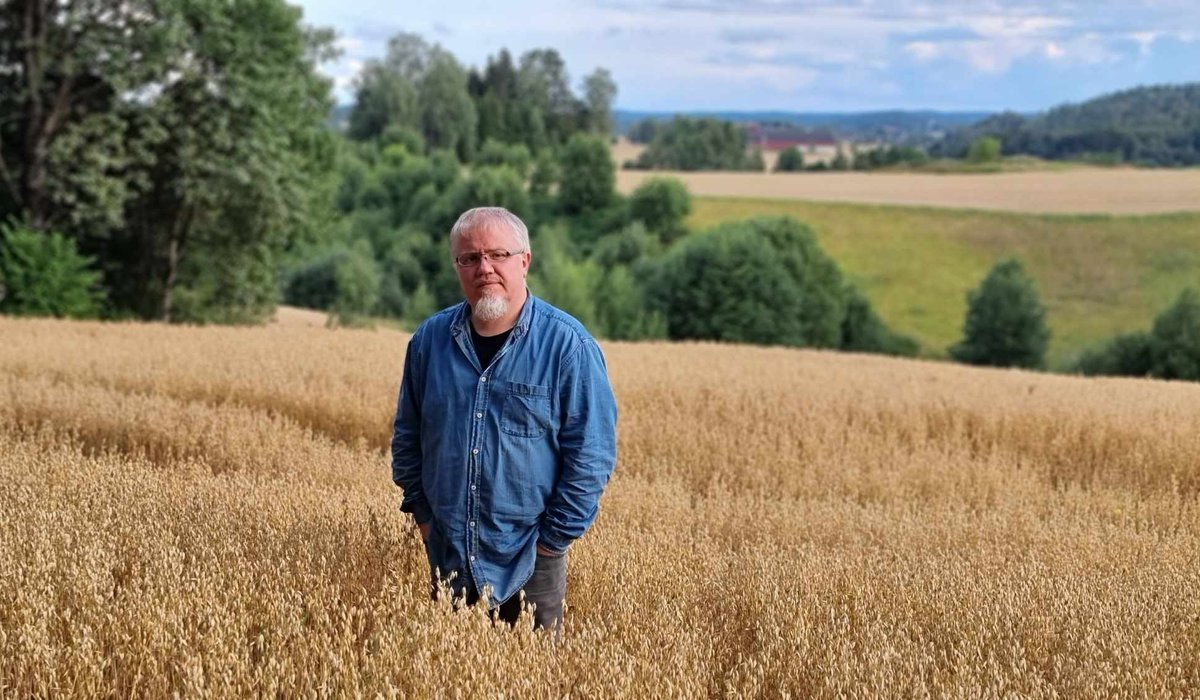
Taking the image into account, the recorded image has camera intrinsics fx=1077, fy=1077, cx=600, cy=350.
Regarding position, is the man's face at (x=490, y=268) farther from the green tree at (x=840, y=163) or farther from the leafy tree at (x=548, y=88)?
the green tree at (x=840, y=163)

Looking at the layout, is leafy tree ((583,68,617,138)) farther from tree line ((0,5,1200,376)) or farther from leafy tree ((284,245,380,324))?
leafy tree ((284,245,380,324))

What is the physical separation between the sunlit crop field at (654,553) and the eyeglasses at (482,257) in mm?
1224

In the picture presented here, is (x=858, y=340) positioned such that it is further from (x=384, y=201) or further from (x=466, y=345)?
(x=466, y=345)

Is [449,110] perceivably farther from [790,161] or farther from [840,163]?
[790,161]

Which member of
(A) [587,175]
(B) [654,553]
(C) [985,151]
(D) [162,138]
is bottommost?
(B) [654,553]

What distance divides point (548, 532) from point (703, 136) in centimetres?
13892

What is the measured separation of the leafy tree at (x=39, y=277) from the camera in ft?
81.6

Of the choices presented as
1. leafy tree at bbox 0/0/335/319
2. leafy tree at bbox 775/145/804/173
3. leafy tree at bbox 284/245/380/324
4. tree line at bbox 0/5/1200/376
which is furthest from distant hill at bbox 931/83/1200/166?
leafy tree at bbox 0/0/335/319

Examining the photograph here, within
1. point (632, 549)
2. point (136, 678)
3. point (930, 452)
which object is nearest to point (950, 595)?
point (632, 549)

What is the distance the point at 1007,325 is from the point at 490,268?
61499mm

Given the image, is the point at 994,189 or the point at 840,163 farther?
the point at 840,163

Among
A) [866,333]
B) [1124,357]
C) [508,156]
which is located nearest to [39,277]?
[1124,357]

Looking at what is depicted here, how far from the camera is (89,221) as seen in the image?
28.0 metres

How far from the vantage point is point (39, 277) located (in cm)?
2502
